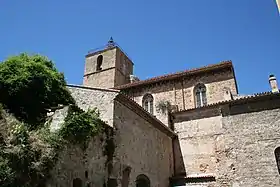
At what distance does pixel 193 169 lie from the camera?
18.0m

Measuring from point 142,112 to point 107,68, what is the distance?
48.4 ft

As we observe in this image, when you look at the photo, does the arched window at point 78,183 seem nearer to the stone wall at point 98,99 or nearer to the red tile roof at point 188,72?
the stone wall at point 98,99

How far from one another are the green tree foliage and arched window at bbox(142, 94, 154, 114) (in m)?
10.5

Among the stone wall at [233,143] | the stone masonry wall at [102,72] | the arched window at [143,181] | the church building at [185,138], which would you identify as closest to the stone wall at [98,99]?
the church building at [185,138]

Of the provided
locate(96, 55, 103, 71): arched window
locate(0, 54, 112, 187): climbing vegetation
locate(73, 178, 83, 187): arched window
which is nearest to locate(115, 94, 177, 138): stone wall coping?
locate(0, 54, 112, 187): climbing vegetation

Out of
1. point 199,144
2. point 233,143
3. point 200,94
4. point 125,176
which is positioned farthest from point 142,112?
point 200,94

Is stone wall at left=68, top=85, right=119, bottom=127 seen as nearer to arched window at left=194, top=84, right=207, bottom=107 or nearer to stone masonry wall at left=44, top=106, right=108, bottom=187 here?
stone masonry wall at left=44, top=106, right=108, bottom=187

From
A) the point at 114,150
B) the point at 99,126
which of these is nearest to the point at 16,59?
the point at 99,126

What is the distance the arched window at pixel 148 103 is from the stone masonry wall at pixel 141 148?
5221 mm

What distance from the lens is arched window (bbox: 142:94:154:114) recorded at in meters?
23.5

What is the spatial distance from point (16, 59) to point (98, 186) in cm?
734

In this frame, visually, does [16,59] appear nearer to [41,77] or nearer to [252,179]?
[41,77]

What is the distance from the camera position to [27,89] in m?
12.5

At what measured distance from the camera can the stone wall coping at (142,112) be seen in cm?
1397
